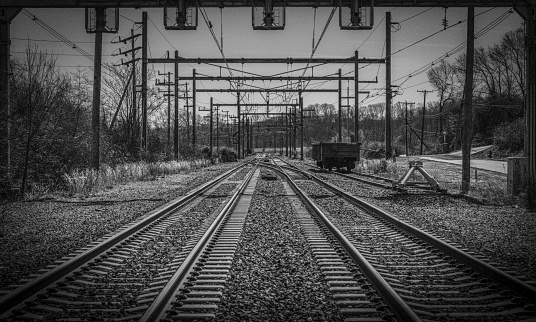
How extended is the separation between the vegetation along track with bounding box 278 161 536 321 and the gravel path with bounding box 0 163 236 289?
15.3 ft

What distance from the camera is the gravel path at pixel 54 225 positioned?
6863 mm

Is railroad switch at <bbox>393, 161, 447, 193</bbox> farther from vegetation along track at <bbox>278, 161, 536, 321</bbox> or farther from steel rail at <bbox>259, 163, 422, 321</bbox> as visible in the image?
steel rail at <bbox>259, 163, 422, 321</bbox>

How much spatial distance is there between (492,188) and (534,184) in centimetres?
332

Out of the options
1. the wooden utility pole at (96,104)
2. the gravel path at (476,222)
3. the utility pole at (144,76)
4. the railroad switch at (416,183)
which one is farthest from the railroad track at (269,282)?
the utility pole at (144,76)

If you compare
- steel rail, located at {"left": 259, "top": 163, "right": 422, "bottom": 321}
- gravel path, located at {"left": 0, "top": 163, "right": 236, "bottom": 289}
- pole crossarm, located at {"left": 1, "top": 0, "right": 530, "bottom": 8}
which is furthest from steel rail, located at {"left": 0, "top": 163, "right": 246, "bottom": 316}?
pole crossarm, located at {"left": 1, "top": 0, "right": 530, "bottom": 8}

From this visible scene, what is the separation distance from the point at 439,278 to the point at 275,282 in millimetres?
2118

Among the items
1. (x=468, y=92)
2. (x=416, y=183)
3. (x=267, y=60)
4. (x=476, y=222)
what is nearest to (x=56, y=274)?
(x=476, y=222)

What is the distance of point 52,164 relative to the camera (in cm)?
1758

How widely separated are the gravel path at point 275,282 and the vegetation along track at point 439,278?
0.91m

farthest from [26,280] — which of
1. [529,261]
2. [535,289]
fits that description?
[529,261]

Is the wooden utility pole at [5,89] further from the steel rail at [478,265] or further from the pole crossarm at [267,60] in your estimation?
the pole crossarm at [267,60]

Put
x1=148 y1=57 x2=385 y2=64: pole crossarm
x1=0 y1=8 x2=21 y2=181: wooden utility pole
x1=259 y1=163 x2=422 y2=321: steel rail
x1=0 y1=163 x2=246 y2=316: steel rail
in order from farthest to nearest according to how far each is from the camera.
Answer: x1=148 y1=57 x2=385 y2=64: pole crossarm, x1=0 y1=8 x2=21 y2=181: wooden utility pole, x1=0 y1=163 x2=246 y2=316: steel rail, x1=259 y1=163 x2=422 y2=321: steel rail

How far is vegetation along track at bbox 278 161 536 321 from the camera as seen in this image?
474cm

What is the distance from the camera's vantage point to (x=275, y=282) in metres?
5.74
